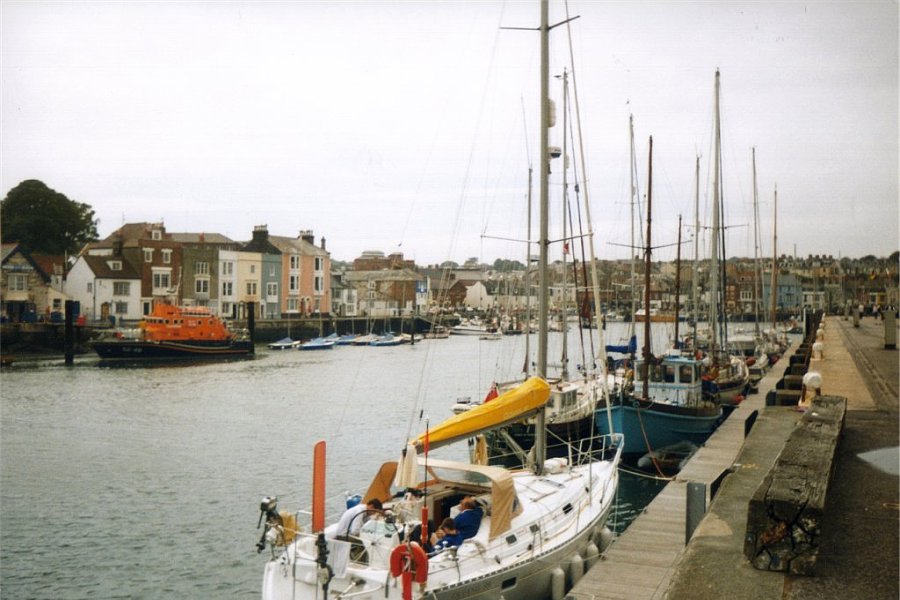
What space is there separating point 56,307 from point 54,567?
6376cm

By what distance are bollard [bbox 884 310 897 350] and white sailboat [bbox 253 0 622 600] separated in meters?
17.3

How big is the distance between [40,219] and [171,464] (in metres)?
68.1

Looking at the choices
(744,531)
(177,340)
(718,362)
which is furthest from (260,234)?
(744,531)

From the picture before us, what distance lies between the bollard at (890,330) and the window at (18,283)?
68880 millimetres

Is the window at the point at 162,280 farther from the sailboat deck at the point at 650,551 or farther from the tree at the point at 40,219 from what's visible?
the sailboat deck at the point at 650,551

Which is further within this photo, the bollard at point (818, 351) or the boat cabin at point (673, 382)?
the boat cabin at point (673, 382)

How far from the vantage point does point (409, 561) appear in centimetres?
820

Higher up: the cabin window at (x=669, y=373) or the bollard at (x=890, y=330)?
the bollard at (x=890, y=330)

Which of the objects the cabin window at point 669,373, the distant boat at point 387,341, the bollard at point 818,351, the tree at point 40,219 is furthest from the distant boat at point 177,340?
the bollard at point 818,351

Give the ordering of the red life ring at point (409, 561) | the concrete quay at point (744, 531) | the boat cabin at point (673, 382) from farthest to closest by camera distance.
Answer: the boat cabin at point (673, 382), the red life ring at point (409, 561), the concrete quay at point (744, 531)

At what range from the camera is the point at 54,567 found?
14961mm

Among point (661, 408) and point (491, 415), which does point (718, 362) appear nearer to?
point (661, 408)

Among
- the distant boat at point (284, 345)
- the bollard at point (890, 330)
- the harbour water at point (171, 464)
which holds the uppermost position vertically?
the bollard at point (890, 330)

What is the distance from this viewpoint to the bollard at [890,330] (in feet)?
82.7
